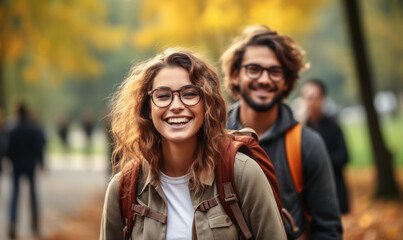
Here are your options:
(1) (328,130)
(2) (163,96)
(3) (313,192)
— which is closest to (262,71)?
(3) (313,192)

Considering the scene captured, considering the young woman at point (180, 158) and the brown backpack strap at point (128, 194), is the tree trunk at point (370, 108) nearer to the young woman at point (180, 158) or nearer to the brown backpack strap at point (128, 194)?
the young woman at point (180, 158)

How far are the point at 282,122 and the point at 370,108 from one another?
6297 millimetres

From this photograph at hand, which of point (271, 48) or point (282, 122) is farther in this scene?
point (271, 48)

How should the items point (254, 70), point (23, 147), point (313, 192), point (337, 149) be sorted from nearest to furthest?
point (313, 192) → point (254, 70) → point (337, 149) → point (23, 147)

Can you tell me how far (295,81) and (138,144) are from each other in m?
1.33

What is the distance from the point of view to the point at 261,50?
10.4 ft

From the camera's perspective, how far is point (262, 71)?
3.08 metres

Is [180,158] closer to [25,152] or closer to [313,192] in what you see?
[313,192]

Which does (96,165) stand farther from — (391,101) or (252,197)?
(391,101)

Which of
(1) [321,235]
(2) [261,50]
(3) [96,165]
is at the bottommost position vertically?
(3) [96,165]

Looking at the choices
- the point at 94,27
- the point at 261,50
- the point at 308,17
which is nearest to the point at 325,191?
the point at 261,50

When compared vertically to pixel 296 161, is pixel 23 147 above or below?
below

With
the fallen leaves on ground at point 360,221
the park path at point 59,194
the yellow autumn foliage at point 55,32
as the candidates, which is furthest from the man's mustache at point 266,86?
the yellow autumn foliage at point 55,32

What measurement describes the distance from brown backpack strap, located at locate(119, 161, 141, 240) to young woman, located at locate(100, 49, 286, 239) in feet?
0.09
